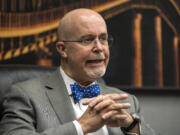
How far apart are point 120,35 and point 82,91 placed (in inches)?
34.2

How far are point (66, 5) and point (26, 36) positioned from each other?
0.39 meters

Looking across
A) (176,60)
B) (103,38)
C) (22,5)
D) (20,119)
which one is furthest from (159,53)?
(20,119)

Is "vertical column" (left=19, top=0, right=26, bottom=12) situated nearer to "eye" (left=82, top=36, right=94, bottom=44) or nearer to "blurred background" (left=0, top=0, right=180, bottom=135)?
"blurred background" (left=0, top=0, right=180, bottom=135)

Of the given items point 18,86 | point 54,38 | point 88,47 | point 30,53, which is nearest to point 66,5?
point 54,38

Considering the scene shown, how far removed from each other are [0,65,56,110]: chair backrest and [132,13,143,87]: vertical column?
793 mm

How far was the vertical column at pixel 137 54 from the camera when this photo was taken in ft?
7.93

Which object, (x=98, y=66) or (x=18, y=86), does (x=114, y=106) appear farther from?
(x=18, y=86)

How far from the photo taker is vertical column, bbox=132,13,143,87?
7.93ft

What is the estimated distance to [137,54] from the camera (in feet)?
8.01

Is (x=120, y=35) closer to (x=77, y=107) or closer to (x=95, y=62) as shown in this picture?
(x=95, y=62)

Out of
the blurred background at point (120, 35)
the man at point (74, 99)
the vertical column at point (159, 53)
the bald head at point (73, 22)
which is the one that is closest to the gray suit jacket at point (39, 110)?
the man at point (74, 99)

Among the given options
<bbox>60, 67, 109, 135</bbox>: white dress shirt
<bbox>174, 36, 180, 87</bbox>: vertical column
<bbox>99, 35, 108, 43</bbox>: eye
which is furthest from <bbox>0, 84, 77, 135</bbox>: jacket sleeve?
<bbox>174, 36, 180, 87</bbox>: vertical column

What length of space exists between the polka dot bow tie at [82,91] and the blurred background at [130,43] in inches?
25.9

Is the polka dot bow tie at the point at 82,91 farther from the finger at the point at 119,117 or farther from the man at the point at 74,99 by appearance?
the finger at the point at 119,117
